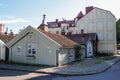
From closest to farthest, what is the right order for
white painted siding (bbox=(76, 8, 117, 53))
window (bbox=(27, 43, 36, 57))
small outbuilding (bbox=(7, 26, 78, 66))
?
small outbuilding (bbox=(7, 26, 78, 66)) < window (bbox=(27, 43, 36, 57)) < white painted siding (bbox=(76, 8, 117, 53))

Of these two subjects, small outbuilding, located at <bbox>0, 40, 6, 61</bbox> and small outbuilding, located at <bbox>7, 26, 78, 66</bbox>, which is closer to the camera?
small outbuilding, located at <bbox>7, 26, 78, 66</bbox>

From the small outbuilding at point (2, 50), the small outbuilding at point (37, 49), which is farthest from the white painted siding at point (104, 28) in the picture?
the small outbuilding at point (2, 50)

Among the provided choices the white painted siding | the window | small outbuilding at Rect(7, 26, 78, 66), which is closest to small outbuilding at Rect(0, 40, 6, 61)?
small outbuilding at Rect(7, 26, 78, 66)

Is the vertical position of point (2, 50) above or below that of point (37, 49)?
below

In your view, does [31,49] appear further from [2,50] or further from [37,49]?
[2,50]

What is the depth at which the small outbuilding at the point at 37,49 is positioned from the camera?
21.5m

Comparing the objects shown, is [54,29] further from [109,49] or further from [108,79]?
[108,79]

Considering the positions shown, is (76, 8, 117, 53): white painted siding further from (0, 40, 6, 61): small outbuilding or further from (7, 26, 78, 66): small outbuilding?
(0, 40, 6, 61): small outbuilding

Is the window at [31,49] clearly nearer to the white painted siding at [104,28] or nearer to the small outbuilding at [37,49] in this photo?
the small outbuilding at [37,49]

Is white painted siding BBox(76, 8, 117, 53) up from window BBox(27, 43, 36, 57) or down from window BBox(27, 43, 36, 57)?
up

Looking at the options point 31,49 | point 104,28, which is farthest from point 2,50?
point 104,28

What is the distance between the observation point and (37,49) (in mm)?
22500

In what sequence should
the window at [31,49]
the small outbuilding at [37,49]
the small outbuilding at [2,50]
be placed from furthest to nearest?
the small outbuilding at [2,50]
the window at [31,49]
the small outbuilding at [37,49]

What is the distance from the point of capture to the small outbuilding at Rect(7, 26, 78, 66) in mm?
21453
